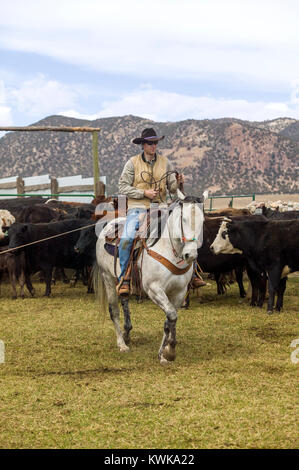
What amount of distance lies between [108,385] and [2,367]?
147cm

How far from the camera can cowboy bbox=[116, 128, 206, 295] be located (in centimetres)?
651

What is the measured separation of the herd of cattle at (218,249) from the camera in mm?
9531

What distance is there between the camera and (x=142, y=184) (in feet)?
22.0

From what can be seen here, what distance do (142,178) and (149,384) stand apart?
2486 millimetres

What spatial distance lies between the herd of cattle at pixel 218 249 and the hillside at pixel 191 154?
6187 centimetres

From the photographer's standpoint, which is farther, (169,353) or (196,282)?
(196,282)

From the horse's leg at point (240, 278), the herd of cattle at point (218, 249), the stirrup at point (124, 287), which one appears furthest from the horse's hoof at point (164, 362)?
the horse's leg at point (240, 278)

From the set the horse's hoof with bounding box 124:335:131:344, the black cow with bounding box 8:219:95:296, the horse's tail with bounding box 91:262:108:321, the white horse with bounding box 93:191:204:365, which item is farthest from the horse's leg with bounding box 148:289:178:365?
the black cow with bounding box 8:219:95:296

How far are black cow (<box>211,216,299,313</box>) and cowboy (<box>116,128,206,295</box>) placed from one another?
334cm

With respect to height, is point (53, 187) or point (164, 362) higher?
point (53, 187)

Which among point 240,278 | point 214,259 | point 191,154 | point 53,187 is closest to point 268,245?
point 214,259

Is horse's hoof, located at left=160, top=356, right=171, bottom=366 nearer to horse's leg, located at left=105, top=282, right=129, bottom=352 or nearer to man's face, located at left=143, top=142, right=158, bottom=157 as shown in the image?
horse's leg, located at left=105, top=282, right=129, bottom=352

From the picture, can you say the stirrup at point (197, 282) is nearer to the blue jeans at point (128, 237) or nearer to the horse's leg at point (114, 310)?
the blue jeans at point (128, 237)

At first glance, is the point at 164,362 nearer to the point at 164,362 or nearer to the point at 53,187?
the point at 164,362
